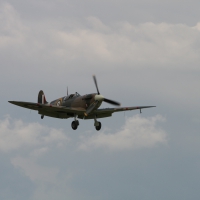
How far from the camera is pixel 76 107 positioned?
4519 cm

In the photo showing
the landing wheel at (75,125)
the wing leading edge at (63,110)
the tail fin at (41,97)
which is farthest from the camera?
the tail fin at (41,97)

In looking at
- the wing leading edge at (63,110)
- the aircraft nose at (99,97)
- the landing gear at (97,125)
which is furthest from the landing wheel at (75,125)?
the aircraft nose at (99,97)

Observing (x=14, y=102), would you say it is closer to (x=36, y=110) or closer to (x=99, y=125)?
(x=36, y=110)

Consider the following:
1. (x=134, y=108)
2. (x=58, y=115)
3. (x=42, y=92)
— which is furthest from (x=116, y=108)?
(x=42, y=92)

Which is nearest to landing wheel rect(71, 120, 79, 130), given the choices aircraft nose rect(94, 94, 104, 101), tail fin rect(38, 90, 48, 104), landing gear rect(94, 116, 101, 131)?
landing gear rect(94, 116, 101, 131)

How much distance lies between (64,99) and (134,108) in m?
6.52

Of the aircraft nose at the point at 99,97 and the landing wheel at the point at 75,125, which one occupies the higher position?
the aircraft nose at the point at 99,97

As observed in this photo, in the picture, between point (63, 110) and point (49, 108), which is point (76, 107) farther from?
point (49, 108)

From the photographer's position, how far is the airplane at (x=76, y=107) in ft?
144

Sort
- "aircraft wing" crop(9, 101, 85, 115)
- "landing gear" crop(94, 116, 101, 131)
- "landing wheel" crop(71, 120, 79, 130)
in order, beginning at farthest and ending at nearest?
"landing gear" crop(94, 116, 101, 131) < "landing wheel" crop(71, 120, 79, 130) < "aircraft wing" crop(9, 101, 85, 115)

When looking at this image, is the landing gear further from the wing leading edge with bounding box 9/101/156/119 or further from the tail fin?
the tail fin

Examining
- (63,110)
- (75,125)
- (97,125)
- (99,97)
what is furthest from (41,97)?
(99,97)

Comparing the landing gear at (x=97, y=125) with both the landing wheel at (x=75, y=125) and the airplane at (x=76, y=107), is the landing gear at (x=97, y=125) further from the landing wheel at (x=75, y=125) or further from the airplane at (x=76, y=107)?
the landing wheel at (x=75, y=125)

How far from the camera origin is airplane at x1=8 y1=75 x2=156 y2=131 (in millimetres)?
43781
